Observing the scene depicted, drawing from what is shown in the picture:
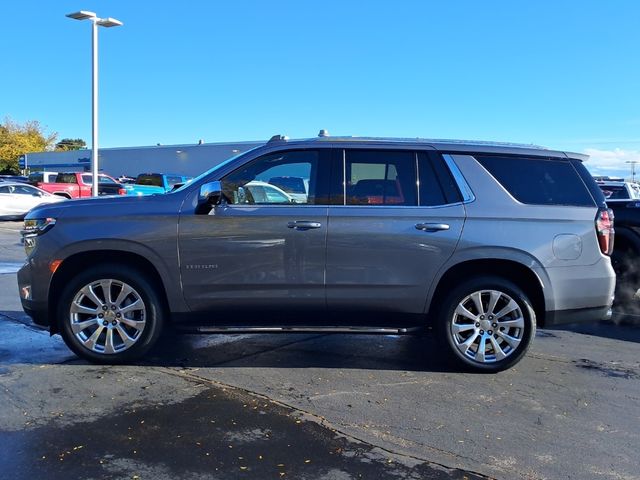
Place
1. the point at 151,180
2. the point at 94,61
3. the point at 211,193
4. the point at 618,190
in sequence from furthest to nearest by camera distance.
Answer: the point at 151,180, the point at 94,61, the point at 618,190, the point at 211,193

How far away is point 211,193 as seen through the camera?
4742 millimetres

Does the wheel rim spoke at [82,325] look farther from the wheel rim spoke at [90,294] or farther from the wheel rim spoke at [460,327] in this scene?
the wheel rim spoke at [460,327]

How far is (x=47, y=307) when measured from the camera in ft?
16.1

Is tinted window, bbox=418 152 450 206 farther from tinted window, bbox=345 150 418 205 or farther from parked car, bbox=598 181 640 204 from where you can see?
parked car, bbox=598 181 640 204

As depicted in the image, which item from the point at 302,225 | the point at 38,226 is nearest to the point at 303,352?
the point at 302,225

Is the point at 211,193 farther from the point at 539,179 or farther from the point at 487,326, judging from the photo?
the point at 539,179

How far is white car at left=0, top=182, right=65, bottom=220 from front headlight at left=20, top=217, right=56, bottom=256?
18360 millimetres

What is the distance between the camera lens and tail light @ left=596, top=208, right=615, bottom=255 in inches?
195

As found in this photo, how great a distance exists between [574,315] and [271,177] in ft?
9.52

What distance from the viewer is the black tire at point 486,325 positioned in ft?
16.2

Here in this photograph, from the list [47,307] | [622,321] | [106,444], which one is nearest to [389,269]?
[106,444]

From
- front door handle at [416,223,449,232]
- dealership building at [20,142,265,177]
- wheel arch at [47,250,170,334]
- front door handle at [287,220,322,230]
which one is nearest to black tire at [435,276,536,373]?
front door handle at [416,223,449,232]

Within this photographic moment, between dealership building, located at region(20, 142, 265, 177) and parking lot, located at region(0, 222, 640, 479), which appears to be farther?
dealership building, located at region(20, 142, 265, 177)

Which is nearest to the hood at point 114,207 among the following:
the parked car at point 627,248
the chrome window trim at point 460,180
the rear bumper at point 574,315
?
the chrome window trim at point 460,180
